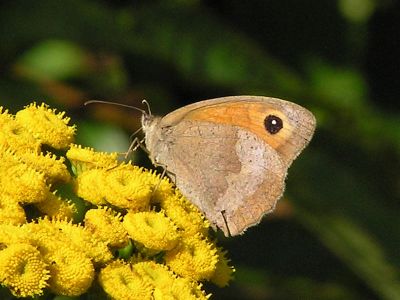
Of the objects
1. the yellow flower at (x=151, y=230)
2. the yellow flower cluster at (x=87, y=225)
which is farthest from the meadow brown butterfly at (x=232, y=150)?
the yellow flower at (x=151, y=230)

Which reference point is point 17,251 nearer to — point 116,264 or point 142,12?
point 116,264

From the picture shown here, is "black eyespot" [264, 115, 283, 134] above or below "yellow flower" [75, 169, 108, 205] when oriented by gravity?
above

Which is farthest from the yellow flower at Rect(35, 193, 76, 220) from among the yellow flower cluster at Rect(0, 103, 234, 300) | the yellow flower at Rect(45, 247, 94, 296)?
the yellow flower at Rect(45, 247, 94, 296)

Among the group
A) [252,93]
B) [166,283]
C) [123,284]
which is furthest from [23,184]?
[252,93]

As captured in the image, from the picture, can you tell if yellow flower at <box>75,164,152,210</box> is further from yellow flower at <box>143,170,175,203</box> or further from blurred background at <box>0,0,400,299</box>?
blurred background at <box>0,0,400,299</box>

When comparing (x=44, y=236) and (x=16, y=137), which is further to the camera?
(x=16, y=137)

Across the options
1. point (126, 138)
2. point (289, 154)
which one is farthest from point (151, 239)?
point (126, 138)

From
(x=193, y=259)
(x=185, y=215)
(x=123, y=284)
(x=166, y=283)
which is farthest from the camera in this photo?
(x=185, y=215)

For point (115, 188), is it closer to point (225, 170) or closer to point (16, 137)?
point (16, 137)
